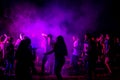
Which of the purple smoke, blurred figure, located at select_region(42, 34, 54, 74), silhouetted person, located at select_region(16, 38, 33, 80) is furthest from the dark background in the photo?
silhouetted person, located at select_region(16, 38, 33, 80)

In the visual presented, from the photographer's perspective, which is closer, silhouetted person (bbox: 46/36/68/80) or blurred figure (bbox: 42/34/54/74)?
silhouetted person (bbox: 46/36/68/80)

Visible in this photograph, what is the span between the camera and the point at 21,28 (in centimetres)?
2477

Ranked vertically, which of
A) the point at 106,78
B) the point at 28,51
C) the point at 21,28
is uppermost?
the point at 21,28

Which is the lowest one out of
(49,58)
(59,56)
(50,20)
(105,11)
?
(59,56)

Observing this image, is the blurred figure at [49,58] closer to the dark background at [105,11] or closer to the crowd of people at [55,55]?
the crowd of people at [55,55]

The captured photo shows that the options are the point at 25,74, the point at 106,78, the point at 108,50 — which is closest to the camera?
the point at 25,74

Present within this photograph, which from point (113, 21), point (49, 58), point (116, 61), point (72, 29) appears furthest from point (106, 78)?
point (113, 21)

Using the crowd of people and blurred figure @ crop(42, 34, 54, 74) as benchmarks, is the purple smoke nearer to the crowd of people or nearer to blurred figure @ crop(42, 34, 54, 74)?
the crowd of people

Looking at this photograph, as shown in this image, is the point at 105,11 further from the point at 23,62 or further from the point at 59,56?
the point at 23,62

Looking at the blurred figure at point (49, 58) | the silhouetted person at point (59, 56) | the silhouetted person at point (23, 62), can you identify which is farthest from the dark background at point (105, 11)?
the silhouetted person at point (23, 62)

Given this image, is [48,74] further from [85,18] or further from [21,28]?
[85,18]

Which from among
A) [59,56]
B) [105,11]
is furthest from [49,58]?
[105,11]

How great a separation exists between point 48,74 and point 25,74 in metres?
6.28

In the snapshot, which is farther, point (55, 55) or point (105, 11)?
point (105, 11)
